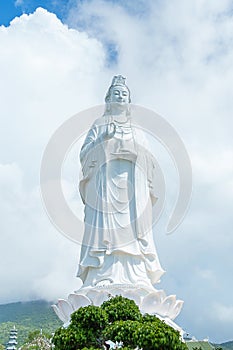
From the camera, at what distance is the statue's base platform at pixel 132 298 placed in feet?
32.7

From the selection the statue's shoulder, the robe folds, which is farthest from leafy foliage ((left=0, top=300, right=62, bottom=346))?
the statue's shoulder

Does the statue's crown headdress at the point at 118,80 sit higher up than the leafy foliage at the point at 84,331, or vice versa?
the statue's crown headdress at the point at 118,80

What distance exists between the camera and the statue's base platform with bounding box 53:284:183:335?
32.7ft

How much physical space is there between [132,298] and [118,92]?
5.01m

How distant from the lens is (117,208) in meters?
11.8

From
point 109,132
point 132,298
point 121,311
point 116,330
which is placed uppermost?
point 109,132

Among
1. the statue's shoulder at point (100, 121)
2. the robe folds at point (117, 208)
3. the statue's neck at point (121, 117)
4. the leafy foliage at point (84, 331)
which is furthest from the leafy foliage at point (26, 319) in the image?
the leafy foliage at point (84, 331)

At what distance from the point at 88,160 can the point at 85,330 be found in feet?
19.8

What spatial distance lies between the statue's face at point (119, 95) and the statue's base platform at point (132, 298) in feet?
14.7

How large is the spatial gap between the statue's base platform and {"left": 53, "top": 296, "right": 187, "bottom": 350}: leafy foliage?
117 inches

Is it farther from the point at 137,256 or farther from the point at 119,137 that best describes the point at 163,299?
the point at 119,137

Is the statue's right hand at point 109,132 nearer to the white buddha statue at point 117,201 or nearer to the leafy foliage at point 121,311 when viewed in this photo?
the white buddha statue at point 117,201

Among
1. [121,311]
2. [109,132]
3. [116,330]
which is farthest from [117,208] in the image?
[116,330]

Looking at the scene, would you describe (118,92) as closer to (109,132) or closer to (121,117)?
(121,117)
